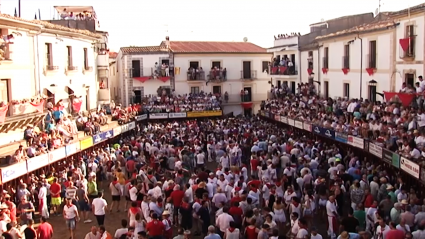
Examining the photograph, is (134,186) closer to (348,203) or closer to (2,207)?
(2,207)

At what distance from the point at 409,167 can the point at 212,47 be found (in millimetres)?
34315

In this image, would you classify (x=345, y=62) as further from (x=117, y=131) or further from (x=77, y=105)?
(x=77, y=105)

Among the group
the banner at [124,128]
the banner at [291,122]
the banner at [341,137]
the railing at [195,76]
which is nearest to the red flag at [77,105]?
the banner at [124,128]

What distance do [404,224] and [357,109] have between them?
15.5m

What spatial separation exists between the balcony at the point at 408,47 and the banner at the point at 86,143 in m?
15.6

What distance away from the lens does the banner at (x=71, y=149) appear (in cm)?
2097

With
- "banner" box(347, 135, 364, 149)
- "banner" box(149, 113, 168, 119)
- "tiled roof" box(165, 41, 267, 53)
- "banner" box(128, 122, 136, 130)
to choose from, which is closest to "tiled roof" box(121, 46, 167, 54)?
"tiled roof" box(165, 41, 267, 53)

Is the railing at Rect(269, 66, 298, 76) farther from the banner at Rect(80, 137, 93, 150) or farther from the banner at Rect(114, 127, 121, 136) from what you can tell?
the banner at Rect(80, 137, 93, 150)

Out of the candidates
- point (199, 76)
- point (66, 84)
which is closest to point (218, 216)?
point (66, 84)

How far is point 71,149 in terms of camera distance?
21406 mm

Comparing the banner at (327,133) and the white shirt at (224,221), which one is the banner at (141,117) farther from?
the white shirt at (224,221)

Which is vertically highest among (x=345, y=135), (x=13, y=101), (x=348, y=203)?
(x=13, y=101)

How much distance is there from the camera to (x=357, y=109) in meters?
25.2

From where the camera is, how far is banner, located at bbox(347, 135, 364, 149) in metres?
20.0
